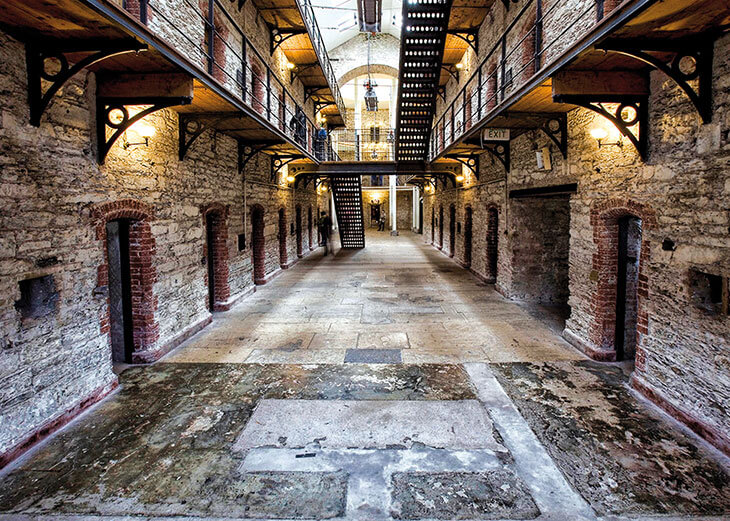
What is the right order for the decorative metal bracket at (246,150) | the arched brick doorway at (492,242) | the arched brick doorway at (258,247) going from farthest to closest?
the arched brick doorway at (258,247), the arched brick doorway at (492,242), the decorative metal bracket at (246,150)

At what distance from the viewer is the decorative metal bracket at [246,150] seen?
30.3 ft

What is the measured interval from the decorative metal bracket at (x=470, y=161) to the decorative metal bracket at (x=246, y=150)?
5098 millimetres

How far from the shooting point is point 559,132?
6.86 meters

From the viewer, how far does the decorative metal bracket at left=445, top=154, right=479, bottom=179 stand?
11.4m

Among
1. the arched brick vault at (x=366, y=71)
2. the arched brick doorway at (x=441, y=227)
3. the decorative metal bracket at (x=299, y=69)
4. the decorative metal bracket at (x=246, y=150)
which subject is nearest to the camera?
the decorative metal bracket at (x=246, y=150)

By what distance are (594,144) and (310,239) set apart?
14714 millimetres

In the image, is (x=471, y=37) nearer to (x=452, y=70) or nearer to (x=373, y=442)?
(x=452, y=70)

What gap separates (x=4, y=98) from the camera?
352cm

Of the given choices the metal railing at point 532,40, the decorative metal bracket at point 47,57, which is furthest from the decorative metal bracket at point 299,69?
the decorative metal bracket at point 47,57

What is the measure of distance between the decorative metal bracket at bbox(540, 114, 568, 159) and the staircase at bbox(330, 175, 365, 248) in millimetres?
11096

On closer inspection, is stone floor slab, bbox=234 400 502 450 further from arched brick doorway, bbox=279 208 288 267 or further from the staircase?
the staircase

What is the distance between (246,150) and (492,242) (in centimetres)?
693

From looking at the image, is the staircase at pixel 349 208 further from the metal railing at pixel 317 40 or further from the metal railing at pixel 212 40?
the metal railing at pixel 212 40

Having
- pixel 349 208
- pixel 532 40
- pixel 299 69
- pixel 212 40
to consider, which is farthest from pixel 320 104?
pixel 212 40
